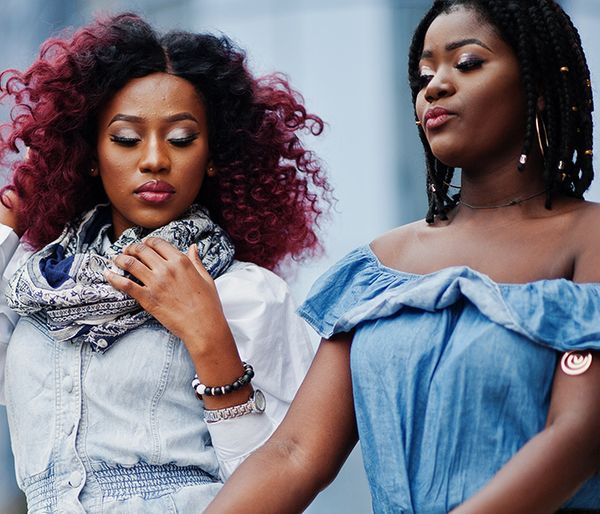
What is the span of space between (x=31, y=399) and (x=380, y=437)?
1.04 m

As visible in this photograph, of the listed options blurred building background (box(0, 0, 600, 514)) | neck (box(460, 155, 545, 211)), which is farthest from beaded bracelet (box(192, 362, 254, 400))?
blurred building background (box(0, 0, 600, 514))

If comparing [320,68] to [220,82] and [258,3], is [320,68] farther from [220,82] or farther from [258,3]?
[220,82]

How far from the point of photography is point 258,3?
603cm

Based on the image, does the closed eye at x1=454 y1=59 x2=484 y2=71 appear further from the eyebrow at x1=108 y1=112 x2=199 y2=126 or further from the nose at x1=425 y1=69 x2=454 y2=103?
the eyebrow at x1=108 y1=112 x2=199 y2=126

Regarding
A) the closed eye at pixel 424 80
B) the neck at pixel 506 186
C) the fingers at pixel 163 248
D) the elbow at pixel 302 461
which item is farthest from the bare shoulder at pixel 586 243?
the fingers at pixel 163 248

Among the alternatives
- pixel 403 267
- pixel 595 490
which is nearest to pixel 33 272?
pixel 403 267

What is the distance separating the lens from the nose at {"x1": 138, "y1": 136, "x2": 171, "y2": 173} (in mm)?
3162

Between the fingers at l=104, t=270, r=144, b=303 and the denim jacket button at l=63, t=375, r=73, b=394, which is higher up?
the fingers at l=104, t=270, r=144, b=303

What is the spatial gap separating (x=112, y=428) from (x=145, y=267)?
1.31ft

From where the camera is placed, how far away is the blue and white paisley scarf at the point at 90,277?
10.2 feet

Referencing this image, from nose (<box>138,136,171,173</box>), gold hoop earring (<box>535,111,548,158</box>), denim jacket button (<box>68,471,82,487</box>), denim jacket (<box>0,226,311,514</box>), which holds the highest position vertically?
gold hoop earring (<box>535,111,548,158</box>)

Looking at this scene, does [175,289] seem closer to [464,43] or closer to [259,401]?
[259,401]

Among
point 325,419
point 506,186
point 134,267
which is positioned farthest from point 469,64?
point 134,267

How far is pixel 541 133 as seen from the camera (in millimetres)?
2584
